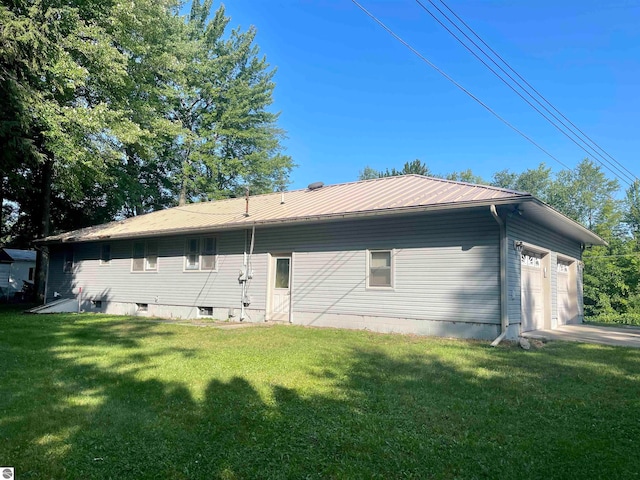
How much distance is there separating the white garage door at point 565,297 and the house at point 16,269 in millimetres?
32240

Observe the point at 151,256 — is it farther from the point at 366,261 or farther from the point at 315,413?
the point at 315,413

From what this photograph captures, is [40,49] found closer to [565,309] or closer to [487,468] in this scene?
[487,468]

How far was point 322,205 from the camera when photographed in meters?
12.4

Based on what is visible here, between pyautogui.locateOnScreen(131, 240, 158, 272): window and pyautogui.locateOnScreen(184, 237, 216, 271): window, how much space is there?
178cm

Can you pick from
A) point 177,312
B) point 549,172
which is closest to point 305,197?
point 177,312

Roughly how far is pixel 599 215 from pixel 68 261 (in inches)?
1773

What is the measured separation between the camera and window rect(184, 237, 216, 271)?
46.8 feet

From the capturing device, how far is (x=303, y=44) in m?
15.8

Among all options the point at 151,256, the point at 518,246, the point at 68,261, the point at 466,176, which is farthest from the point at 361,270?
the point at 466,176

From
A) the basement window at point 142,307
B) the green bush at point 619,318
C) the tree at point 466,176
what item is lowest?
the green bush at point 619,318

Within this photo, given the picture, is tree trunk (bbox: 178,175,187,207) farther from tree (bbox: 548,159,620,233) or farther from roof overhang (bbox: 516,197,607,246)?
tree (bbox: 548,159,620,233)

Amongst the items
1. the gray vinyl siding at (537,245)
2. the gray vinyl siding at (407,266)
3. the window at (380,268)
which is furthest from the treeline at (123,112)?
the gray vinyl siding at (537,245)

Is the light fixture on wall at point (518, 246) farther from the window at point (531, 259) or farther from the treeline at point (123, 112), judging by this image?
the treeline at point (123, 112)

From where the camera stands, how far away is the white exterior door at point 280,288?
1252 centimetres
